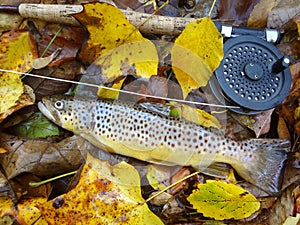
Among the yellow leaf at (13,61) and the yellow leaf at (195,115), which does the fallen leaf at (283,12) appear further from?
the yellow leaf at (13,61)

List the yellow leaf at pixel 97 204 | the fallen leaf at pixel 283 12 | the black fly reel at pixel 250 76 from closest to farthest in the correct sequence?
the yellow leaf at pixel 97 204, the black fly reel at pixel 250 76, the fallen leaf at pixel 283 12

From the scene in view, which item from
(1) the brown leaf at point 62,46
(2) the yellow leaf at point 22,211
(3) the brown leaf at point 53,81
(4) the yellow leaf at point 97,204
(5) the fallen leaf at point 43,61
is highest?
(1) the brown leaf at point 62,46

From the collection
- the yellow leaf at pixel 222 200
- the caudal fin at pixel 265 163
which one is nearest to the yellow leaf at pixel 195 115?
the caudal fin at pixel 265 163

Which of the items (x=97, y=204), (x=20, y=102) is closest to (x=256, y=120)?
(x=97, y=204)

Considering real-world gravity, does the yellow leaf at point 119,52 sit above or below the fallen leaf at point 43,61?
above

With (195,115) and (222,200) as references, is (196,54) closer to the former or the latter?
(195,115)

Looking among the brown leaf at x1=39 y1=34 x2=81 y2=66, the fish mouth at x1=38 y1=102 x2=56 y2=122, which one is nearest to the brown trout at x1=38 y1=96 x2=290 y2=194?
the fish mouth at x1=38 y1=102 x2=56 y2=122

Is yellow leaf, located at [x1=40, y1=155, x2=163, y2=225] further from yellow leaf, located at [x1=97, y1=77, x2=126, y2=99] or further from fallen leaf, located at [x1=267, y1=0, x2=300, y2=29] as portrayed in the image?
fallen leaf, located at [x1=267, y1=0, x2=300, y2=29]

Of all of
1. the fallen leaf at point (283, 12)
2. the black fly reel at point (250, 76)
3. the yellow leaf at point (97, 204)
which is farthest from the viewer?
the fallen leaf at point (283, 12)
